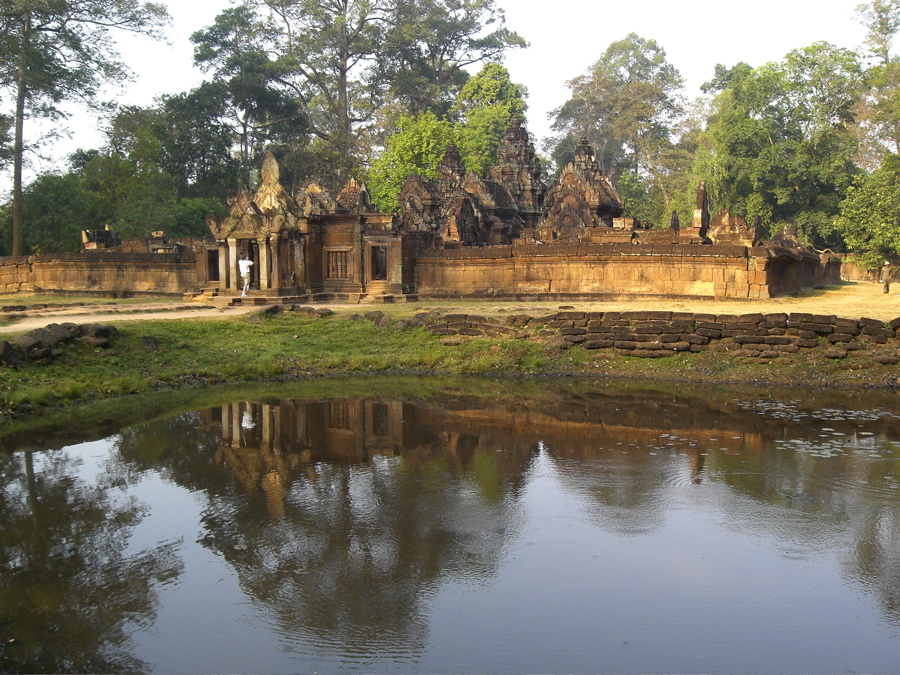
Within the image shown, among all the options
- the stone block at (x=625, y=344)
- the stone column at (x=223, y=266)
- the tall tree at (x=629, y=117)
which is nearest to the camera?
the stone block at (x=625, y=344)

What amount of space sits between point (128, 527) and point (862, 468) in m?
6.60

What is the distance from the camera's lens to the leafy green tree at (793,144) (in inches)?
1577

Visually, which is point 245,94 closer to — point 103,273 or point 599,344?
point 103,273

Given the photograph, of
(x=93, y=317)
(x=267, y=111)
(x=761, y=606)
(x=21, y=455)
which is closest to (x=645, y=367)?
(x=761, y=606)

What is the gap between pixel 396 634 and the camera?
443cm

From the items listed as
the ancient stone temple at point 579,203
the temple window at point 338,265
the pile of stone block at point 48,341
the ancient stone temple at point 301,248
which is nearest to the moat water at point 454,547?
the pile of stone block at point 48,341

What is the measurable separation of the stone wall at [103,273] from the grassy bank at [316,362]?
7575 mm

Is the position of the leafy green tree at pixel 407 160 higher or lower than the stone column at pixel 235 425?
higher

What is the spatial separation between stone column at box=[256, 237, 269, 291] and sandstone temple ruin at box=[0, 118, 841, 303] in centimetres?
3

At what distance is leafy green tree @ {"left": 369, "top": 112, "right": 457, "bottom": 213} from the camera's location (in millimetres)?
40531

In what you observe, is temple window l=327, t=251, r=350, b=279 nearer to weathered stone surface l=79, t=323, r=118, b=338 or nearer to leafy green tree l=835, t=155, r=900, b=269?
weathered stone surface l=79, t=323, r=118, b=338

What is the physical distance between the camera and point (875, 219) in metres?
24.3

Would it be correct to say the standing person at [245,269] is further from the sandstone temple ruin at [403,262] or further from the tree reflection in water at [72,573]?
the tree reflection in water at [72,573]

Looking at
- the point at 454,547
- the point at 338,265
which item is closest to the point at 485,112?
the point at 338,265
